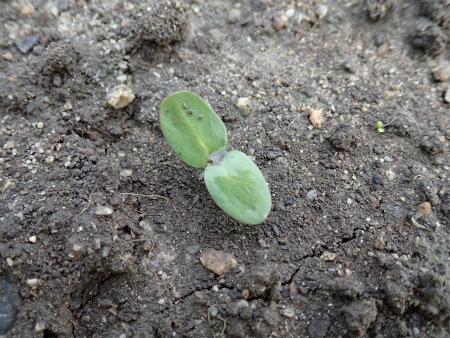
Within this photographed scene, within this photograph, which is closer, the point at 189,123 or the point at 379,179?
the point at 189,123

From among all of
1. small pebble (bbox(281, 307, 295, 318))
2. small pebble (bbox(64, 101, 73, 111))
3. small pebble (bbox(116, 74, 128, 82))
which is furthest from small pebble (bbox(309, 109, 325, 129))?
small pebble (bbox(64, 101, 73, 111))

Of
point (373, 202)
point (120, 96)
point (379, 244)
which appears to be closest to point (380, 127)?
point (373, 202)

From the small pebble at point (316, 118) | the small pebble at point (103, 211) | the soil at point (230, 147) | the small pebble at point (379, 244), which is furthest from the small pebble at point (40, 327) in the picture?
the small pebble at point (316, 118)

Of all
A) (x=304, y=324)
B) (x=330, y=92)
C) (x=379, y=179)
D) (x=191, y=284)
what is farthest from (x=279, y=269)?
(x=330, y=92)

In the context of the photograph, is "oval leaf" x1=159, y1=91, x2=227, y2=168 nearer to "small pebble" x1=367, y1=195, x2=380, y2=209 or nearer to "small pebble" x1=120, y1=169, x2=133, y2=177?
"small pebble" x1=120, y1=169, x2=133, y2=177

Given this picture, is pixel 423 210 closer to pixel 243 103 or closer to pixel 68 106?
pixel 243 103

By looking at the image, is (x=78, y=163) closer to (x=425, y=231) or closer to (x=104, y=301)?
(x=104, y=301)
